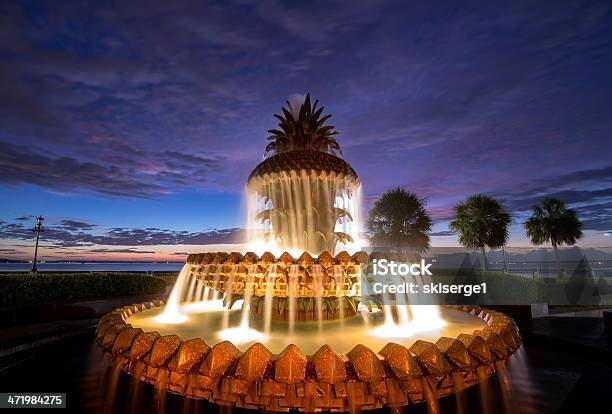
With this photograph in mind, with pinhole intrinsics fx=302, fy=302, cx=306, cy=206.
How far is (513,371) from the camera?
666 centimetres

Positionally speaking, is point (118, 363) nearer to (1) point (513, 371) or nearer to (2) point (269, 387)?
(2) point (269, 387)

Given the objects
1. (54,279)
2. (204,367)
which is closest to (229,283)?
(204,367)

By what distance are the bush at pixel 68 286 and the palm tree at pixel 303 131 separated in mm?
15272

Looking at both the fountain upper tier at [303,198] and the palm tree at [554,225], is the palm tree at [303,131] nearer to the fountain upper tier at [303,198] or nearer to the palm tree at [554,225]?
the fountain upper tier at [303,198]

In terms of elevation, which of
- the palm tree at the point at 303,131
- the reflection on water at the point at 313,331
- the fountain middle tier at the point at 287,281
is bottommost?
the reflection on water at the point at 313,331

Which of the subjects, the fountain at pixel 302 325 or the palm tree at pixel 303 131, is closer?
the fountain at pixel 302 325

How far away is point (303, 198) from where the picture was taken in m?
8.17

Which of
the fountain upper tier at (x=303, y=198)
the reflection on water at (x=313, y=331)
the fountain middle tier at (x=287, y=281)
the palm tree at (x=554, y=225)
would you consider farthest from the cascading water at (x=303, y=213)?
the palm tree at (x=554, y=225)

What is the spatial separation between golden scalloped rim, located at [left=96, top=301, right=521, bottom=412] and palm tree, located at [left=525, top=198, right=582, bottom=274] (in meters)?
44.7

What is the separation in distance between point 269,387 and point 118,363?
274cm

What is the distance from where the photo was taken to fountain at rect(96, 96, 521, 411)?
11.9ft

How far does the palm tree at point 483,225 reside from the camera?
35.0 meters

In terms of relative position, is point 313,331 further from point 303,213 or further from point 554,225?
point 554,225

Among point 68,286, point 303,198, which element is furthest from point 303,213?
point 68,286
